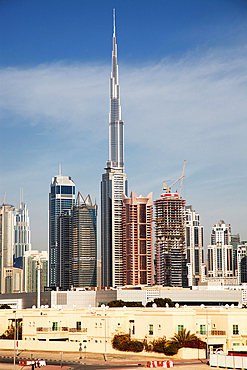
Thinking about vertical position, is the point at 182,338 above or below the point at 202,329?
below

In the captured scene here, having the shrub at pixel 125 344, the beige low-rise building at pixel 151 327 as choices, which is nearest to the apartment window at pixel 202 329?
the beige low-rise building at pixel 151 327

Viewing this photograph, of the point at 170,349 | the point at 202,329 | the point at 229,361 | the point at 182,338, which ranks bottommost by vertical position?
the point at 170,349

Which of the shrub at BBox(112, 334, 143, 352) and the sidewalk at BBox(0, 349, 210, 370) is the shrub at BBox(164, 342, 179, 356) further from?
the shrub at BBox(112, 334, 143, 352)

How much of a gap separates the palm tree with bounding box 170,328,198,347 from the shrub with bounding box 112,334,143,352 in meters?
6.73

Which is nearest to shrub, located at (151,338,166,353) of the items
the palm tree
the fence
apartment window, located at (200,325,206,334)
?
the palm tree

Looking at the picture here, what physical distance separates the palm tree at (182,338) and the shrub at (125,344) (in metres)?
6.73

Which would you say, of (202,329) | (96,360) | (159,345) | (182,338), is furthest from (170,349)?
(96,360)

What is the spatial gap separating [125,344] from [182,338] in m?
Answer: 11.4

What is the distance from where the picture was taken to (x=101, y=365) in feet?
314

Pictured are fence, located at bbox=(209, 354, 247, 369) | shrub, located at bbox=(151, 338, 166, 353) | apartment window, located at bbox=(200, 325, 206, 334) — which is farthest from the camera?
apartment window, located at bbox=(200, 325, 206, 334)

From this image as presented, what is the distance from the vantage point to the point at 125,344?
111562 millimetres

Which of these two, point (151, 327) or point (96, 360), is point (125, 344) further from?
point (96, 360)

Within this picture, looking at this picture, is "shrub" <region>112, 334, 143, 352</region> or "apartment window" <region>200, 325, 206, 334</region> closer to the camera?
"shrub" <region>112, 334, 143, 352</region>

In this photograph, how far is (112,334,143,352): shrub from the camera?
110 m
